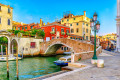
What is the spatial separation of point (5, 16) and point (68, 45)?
17381mm

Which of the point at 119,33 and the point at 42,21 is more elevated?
the point at 42,21

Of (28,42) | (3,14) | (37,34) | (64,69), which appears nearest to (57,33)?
(37,34)

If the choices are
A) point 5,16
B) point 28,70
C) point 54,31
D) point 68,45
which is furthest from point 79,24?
point 28,70

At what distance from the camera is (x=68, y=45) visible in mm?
22000

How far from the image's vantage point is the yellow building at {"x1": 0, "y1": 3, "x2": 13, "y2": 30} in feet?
86.8

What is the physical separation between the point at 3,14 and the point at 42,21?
61.5 feet

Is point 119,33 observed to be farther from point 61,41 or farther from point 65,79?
point 65,79

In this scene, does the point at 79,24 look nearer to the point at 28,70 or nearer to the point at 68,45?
the point at 68,45

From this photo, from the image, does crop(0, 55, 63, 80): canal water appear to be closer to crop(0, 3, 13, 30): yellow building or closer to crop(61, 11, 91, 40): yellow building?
crop(0, 3, 13, 30): yellow building

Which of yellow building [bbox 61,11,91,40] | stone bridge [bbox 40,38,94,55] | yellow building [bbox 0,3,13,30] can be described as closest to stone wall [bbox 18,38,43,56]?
stone bridge [bbox 40,38,94,55]

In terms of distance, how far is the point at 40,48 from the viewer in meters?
27.7

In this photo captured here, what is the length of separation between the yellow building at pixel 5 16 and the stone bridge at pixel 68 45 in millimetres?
9888

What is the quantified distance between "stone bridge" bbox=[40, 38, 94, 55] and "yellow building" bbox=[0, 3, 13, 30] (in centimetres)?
989

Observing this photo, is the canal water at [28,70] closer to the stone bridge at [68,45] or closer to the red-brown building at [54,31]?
the stone bridge at [68,45]
